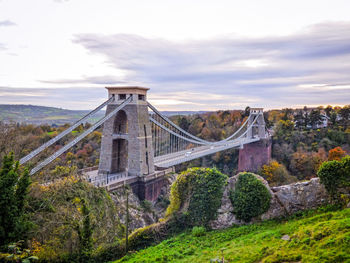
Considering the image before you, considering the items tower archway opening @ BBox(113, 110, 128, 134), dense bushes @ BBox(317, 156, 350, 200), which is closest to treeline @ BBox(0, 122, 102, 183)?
tower archway opening @ BBox(113, 110, 128, 134)

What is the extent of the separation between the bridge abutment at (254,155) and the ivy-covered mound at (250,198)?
2551 cm

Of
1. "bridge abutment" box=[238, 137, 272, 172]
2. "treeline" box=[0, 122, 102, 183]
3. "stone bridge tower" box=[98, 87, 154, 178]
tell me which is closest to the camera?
"treeline" box=[0, 122, 102, 183]

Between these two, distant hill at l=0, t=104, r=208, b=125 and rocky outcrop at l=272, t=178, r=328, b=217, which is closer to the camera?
rocky outcrop at l=272, t=178, r=328, b=217

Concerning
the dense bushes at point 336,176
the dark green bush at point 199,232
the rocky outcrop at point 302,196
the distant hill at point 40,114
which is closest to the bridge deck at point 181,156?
the dark green bush at point 199,232

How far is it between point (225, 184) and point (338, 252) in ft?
18.3

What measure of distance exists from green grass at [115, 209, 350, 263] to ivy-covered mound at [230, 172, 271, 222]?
0.52m

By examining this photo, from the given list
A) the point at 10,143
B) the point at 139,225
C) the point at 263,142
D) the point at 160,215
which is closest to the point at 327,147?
the point at 263,142

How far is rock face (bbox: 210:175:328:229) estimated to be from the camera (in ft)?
29.7

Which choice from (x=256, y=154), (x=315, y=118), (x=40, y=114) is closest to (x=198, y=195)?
(x=256, y=154)

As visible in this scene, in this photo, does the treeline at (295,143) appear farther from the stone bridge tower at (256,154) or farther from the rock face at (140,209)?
the rock face at (140,209)

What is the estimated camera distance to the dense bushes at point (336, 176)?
28.2 feet

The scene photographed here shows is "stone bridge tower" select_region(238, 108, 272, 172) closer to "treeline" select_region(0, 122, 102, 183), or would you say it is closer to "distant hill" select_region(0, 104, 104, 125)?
"treeline" select_region(0, 122, 102, 183)

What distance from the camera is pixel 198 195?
33.9ft

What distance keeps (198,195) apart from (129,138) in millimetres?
8440
